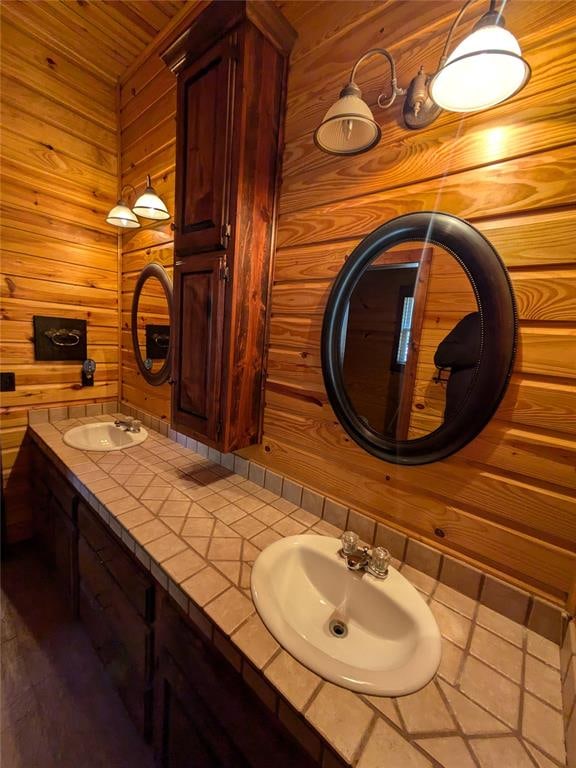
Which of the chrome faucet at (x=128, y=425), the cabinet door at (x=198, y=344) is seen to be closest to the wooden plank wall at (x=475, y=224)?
the cabinet door at (x=198, y=344)

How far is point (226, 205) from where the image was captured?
39.7 inches

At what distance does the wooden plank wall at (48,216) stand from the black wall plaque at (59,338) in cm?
4

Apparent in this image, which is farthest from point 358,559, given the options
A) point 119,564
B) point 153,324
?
point 153,324

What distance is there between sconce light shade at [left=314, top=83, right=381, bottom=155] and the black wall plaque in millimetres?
1793

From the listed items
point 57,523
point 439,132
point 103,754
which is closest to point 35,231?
point 57,523

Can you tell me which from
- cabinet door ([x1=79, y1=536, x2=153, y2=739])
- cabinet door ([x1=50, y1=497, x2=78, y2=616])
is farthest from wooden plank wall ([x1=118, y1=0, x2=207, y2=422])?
cabinet door ([x1=79, y1=536, x2=153, y2=739])

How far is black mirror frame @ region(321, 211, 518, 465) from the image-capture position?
2.28 ft

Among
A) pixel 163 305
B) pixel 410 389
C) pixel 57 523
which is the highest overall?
pixel 163 305

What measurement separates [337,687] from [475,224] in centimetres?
106

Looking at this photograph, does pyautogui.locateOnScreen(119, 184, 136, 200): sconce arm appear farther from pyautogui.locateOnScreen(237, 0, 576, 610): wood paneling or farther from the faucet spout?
the faucet spout

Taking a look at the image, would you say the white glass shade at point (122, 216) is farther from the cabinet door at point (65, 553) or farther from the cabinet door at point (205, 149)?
the cabinet door at point (65, 553)

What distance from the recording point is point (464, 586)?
78 cm

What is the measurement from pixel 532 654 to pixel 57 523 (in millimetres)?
1874

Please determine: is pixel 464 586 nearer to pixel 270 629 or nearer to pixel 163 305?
pixel 270 629
